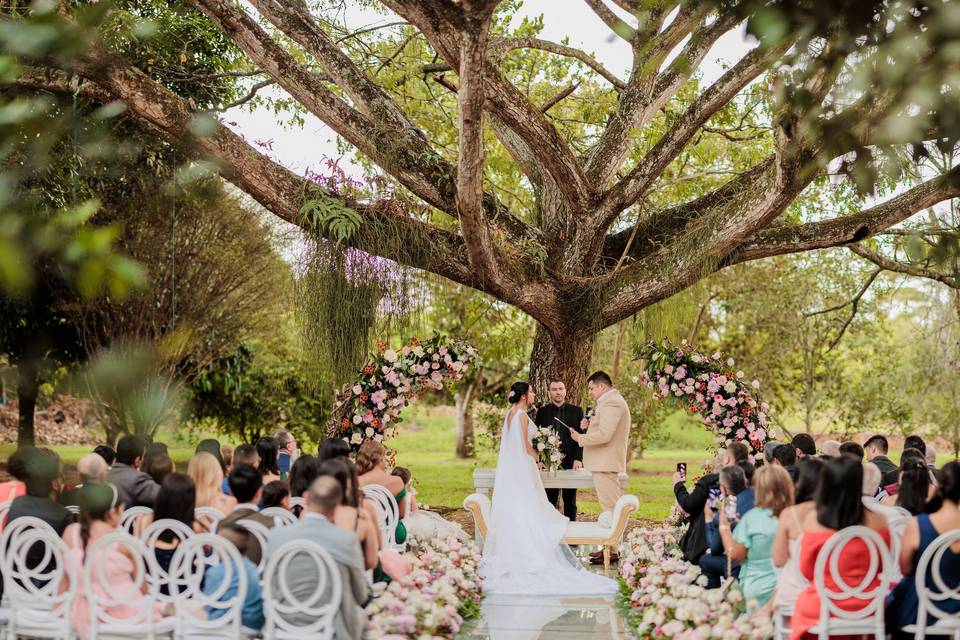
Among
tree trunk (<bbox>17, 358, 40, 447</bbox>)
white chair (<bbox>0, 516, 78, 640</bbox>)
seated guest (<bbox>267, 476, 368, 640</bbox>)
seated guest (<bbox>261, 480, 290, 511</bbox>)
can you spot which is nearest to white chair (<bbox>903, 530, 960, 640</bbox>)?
seated guest (<bbox>267, 476, 368, 640</bbox>)

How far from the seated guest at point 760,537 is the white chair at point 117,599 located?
323 centimetres

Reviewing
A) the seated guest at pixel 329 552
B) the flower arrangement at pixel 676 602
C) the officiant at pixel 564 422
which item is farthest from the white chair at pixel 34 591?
the officiant at pixel 564 422

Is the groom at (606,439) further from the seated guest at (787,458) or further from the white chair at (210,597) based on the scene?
the white chair at (210,597)

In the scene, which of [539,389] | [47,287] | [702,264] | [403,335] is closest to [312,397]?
[47,287]

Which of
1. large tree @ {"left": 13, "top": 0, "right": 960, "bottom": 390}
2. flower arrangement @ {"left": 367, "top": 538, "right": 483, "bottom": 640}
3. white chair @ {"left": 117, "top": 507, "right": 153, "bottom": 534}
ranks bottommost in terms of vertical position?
flower arrangement @ {"left": 367, "top": 538, "right": 483, "bottom": 640}

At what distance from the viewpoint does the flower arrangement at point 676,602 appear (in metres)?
5.75

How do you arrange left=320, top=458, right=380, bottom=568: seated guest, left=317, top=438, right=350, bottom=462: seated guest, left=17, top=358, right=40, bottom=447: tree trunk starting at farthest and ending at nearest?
left=17, top=358, right=40, bottom=447: tree trunk, left=317, top=438, right=350, bottom=462: seated guest, left=320, top=458, right=380, bottom=568: seated guest

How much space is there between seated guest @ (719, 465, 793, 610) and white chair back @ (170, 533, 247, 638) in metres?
Result: 2.86

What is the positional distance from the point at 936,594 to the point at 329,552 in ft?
9.70

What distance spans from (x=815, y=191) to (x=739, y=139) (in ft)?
6.33

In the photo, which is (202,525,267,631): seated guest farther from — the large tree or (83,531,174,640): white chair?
the large tree

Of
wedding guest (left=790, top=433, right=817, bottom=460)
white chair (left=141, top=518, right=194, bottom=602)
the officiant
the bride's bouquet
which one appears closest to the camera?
white chair (left=141, top=518, right=194, bottom=602)

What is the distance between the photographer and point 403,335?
1038 cm

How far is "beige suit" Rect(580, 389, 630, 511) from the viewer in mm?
10078
